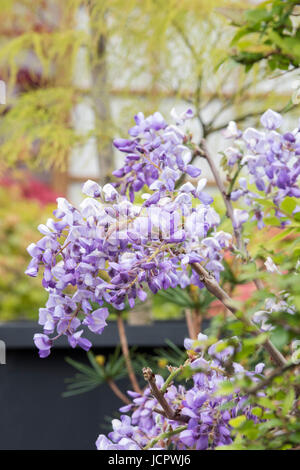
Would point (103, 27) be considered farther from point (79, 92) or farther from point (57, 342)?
point (57, 342)

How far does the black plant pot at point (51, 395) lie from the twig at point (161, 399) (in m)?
1.04

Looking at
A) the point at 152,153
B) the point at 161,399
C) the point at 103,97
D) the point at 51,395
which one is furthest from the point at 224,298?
the point at 103,97

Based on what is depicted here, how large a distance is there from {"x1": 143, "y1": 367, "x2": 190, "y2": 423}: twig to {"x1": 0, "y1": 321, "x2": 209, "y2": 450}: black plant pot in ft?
3.40

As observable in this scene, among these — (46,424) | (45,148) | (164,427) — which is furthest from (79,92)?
(164,427)

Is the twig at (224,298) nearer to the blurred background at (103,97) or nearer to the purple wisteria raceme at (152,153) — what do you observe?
the purple wisteria raceme at (152,153)

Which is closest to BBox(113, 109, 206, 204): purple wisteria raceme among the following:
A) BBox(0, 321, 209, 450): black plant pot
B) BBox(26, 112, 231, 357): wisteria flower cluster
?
BBox(26, 112, 231, 357): wisteria flower cluster

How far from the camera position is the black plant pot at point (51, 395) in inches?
63.9

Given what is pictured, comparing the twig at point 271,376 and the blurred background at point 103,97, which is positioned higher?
the blurred background at point 103,97

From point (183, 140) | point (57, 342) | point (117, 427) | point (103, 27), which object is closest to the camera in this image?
point (117, 427)

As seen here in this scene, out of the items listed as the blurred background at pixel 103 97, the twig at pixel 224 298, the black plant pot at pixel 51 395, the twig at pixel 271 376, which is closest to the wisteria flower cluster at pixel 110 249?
the twig at pixel 224 298

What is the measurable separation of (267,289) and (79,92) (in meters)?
1.94

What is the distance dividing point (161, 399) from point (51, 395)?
1.24 meters

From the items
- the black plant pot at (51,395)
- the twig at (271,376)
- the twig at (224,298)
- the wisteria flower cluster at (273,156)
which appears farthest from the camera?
the black plant pot at (51,395)
